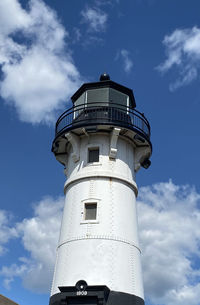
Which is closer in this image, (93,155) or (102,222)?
(102,222)

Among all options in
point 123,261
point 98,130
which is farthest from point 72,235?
point 98,130

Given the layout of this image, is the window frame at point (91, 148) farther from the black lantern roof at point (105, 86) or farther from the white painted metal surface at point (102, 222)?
the black lantern roof at point (105, 86)

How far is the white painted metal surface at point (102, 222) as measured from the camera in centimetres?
1410

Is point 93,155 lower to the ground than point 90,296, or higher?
higher

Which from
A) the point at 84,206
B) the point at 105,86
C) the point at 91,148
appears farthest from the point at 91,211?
the point at 105,86

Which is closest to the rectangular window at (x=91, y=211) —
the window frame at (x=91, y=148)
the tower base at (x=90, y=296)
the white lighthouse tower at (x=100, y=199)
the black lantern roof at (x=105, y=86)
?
the white lighthouse tower at (x=100, y=199)

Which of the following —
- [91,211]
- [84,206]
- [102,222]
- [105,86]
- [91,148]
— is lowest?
[102,222]

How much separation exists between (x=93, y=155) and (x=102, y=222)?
3863 millimetres

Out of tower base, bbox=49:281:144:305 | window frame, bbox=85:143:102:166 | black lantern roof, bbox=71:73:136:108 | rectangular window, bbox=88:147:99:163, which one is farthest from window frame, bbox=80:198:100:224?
black lantern roof, bbox=71:73:136:108

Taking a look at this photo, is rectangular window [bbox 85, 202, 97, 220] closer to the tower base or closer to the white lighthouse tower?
the white lighthouse tower

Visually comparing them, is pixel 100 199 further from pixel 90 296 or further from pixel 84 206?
pixel 90 296

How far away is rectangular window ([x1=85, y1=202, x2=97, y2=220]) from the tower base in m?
3.07

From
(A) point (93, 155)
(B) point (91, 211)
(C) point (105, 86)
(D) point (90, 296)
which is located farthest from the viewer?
(C) point (105, 86)

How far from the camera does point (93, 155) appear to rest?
17578 millimetres
